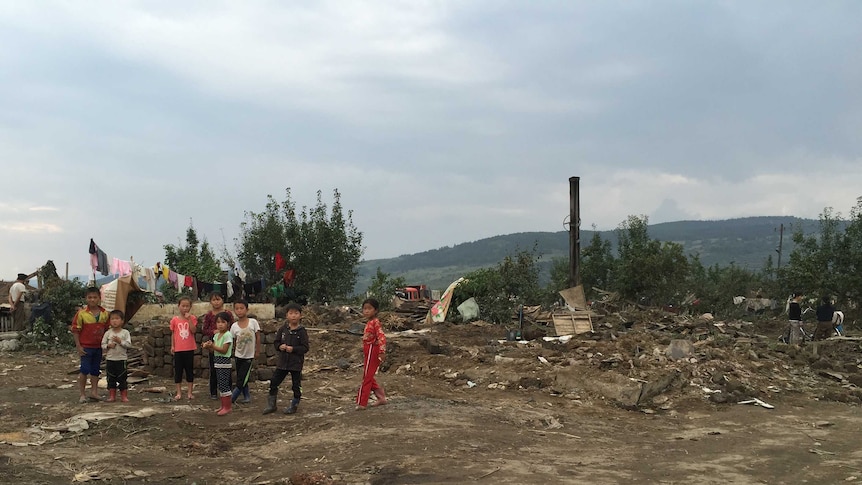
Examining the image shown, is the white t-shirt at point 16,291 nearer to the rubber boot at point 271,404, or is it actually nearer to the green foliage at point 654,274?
the rubber boot at point 271,404

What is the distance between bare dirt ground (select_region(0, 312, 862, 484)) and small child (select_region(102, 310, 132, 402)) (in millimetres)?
321

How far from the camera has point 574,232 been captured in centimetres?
2052

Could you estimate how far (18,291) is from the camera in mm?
16125

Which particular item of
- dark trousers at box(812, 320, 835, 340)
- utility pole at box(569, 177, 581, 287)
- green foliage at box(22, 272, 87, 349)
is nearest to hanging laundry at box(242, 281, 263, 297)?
green foliage at box(22, 272, 87, 349)

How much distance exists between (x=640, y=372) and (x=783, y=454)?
4.20m

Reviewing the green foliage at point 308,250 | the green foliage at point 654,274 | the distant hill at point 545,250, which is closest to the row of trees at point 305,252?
the green foliage at point 308,250

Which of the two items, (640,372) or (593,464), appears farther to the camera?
(640,372)

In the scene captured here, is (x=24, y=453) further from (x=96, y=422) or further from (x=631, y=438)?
(x=631, y=438)

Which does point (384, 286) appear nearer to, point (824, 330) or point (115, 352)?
point (824, 330)

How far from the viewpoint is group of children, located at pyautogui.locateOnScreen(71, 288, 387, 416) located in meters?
8.16

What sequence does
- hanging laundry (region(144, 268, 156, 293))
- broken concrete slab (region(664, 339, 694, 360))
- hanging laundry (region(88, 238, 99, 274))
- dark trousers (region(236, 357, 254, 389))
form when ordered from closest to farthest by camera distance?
dark trousers (region(236, 357, 254, 389)) < broken concrete slab (region(664, 339, 694, 360)) < hanging laundry (region(88, 238, 99, 274)) < hanging laundry (region(144, 268, 156, 293))

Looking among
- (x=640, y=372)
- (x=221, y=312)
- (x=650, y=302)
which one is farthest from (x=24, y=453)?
(x=650, y=302)

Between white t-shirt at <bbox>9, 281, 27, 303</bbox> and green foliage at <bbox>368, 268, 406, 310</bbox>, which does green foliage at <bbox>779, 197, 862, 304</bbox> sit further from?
white t-shirt at <bbox>9, 281, 27, 303</bbox>

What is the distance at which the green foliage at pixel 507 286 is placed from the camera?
59.8 feet
